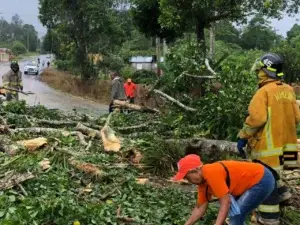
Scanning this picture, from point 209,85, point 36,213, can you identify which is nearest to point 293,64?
point 209,85

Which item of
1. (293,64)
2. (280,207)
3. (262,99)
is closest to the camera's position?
(262,99)

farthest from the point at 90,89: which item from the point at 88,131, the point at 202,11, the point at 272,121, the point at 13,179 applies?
the point at 272,121

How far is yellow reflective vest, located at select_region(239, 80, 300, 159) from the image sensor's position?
4.75 m

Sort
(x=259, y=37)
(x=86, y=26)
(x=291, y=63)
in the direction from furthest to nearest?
(x=259, y=37) < (x=291, y=63) < (x=86, y=26)

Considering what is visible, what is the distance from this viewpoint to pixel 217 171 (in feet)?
12.9

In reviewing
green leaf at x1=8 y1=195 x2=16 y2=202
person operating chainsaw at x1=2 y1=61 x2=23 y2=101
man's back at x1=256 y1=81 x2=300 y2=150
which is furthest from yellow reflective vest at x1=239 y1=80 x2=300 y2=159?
person operating chainsaw at x1=2 y1=61 x2=23 y2=101

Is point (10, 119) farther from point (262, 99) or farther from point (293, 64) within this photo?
point (293, 64)

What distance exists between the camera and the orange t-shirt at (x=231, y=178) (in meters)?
3.88

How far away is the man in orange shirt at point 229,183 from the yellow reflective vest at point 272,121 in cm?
66

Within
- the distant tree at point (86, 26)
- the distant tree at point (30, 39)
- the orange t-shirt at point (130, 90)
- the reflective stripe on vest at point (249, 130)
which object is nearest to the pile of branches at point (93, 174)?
the reflective stripe on vest at point (249, 130)

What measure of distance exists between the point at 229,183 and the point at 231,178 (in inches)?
1.8

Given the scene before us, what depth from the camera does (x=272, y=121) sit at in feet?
15.7

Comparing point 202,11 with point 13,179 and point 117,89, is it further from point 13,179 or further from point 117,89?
point 13,179

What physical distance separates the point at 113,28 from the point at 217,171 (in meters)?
24.4
